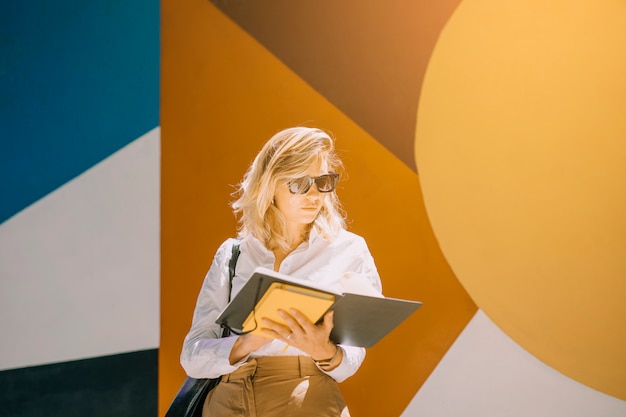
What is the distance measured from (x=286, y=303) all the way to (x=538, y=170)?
5.03 ft

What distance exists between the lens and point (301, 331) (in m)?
1.85

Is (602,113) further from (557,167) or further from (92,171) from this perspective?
(92,171)

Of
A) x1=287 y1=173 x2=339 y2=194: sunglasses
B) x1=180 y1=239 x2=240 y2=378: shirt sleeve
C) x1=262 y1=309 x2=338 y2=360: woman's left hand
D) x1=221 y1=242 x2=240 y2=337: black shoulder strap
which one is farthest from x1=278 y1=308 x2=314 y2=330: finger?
x1=287 y1=173 x2=339 y2=194: sunglasses

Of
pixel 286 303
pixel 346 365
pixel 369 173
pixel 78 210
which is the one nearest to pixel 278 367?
pixel 346 365

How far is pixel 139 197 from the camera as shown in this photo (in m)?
2.76

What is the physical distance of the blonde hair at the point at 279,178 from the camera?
84.4 inches

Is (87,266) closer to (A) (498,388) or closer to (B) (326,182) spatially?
(B) (326,182)

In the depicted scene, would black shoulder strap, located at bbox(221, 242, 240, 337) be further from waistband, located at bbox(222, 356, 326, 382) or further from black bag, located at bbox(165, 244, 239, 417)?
waistband, located at bbox(222, 356, 326, 382)

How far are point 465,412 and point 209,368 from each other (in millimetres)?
1269

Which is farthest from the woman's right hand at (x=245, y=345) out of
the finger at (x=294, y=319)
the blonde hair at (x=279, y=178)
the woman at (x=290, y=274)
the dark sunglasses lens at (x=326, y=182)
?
the dark sunglasses lens at (x=326, y=182)

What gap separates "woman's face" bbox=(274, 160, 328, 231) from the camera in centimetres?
215

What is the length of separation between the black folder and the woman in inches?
2.1

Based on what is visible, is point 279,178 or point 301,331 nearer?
point 301,331

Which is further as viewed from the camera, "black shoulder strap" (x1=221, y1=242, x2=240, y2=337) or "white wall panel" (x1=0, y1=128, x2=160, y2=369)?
"white wall panel" (x1=0, y1=128, x2=160, y2=369)
